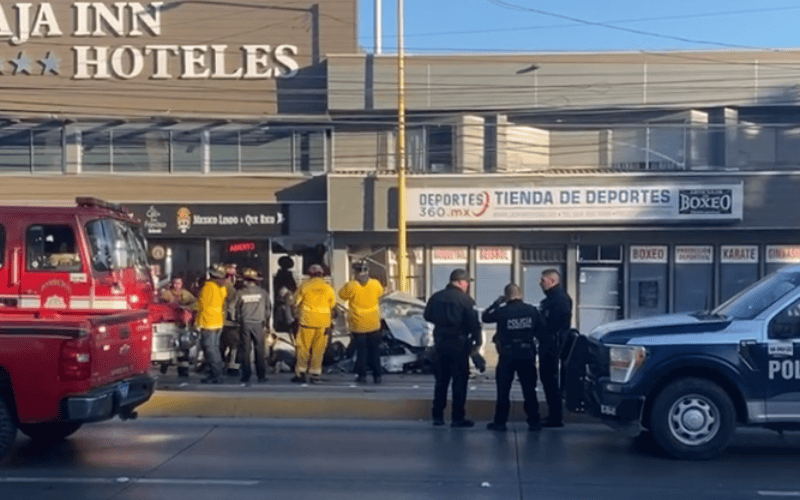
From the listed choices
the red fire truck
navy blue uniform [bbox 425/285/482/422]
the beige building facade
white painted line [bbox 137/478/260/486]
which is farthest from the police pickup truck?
the beige building facade

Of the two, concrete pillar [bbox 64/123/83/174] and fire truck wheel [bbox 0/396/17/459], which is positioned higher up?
concrete pillar [bbox 64/123/83/174]

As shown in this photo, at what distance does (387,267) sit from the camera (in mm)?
26297

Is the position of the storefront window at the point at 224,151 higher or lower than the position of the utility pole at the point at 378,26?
lower

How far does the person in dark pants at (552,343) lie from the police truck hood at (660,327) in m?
1.26

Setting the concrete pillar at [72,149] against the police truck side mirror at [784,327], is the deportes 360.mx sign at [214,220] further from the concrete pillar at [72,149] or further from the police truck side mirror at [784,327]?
the police truck side mirror at [784,327]

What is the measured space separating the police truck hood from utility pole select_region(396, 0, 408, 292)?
1411 centimetres

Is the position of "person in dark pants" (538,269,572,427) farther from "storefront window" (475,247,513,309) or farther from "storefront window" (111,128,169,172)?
"storefront window" (111,128,169,172)

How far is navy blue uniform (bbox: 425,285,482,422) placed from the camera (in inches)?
472

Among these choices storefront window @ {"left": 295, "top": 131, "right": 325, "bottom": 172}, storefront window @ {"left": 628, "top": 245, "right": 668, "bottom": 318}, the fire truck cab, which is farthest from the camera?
storefront window @ {"left": 295, "top": 131, "right": 325, "bottom": 172}

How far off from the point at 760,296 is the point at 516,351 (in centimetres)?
263

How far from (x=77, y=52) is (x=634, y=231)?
14.7m

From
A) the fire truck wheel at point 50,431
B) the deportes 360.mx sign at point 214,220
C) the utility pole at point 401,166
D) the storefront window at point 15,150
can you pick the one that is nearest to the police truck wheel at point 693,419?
the fire truck wheel at point 50,431

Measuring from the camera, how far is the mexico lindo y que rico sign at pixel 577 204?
24875mm

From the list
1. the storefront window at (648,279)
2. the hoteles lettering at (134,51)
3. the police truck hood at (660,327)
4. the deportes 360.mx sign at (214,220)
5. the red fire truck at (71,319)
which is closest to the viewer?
the red fire truck at (71,319)
